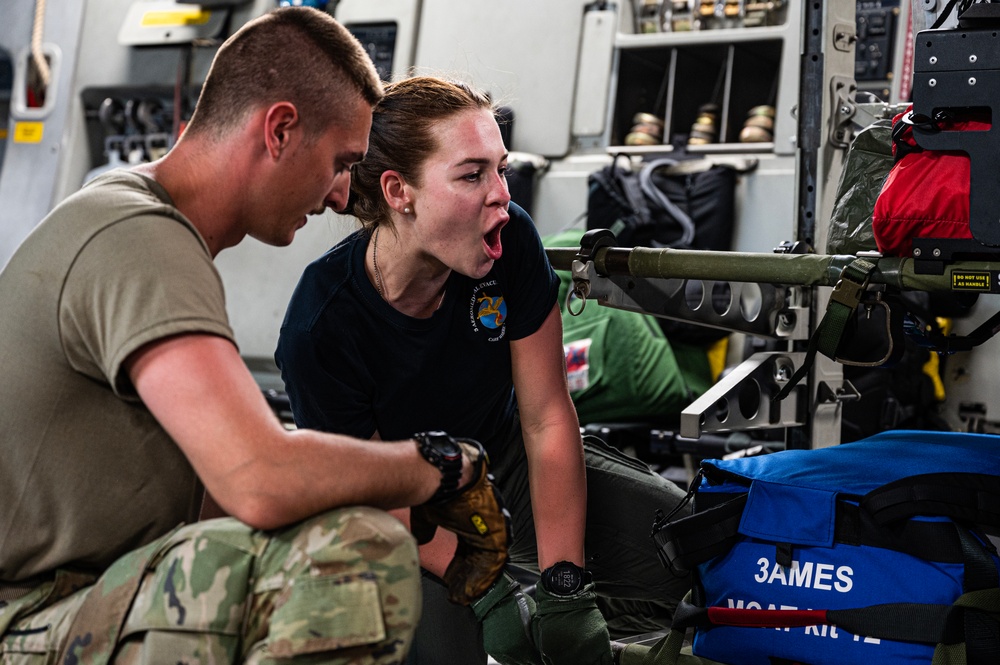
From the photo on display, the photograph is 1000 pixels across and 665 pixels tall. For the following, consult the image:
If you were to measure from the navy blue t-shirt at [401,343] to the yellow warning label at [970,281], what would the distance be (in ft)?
2.60

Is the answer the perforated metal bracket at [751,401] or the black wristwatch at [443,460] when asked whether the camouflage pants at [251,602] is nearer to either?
the black wristwatch at [443,460]

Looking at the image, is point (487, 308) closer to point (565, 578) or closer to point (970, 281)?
point (565, 578)

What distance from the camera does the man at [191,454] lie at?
1360 mm

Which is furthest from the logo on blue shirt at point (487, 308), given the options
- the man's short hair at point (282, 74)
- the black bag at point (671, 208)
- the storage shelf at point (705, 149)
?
the storage shelf at point (705, 149)

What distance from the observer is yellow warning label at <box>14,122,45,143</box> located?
18.9 ft

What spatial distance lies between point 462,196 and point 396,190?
0.15 m

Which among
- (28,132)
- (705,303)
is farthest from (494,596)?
(28,132)

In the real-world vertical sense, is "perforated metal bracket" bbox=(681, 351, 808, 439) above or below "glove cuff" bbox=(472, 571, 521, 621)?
above

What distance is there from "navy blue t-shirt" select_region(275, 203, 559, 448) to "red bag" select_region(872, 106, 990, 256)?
0.71 metres

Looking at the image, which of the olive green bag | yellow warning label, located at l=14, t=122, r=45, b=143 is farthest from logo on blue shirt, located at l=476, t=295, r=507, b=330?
yellow warning label, located at l=14, t=122, r=45, b=143

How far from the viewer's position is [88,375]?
1.46 metres

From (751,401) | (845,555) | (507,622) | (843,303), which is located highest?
(843,303)

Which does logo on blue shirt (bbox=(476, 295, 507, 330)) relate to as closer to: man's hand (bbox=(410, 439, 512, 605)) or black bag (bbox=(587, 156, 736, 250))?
man's hand (bbox=(410, 439, 512, 605))

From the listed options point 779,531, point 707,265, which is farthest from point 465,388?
point 779,531
